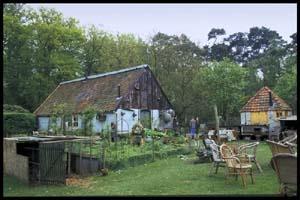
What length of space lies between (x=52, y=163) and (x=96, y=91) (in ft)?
62.7

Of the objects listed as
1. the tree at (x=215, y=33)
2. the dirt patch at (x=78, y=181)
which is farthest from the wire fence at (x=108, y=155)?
the tree at (x=215, y=33)

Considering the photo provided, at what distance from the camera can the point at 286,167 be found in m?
6.84

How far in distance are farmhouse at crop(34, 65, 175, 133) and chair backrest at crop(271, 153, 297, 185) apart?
64.6 feet

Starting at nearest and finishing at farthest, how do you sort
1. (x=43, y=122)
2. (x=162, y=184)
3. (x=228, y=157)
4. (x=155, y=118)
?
(x=228, y=157) < (x=162, y=184) < (x=155, y=118) < (x=43, y=122)

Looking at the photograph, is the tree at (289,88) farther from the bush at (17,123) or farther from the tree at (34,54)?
the tree at (34,54)

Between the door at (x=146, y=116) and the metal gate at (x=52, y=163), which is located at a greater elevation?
the door at (x=146, y=116)

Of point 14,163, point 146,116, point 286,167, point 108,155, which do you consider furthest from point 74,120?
point 286,167

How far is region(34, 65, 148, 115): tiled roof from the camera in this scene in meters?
28.8

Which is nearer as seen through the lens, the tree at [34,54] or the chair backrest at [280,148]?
the chair backrest at [280,148]

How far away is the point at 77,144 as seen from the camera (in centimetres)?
1524

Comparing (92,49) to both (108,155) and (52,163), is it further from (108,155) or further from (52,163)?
(52,163)

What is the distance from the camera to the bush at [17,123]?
29516 mm

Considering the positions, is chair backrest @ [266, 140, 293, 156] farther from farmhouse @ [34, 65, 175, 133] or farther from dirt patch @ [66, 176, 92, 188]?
farmhouse @ [34, 65, 175, 133]

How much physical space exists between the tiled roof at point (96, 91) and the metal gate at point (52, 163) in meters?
14.9
